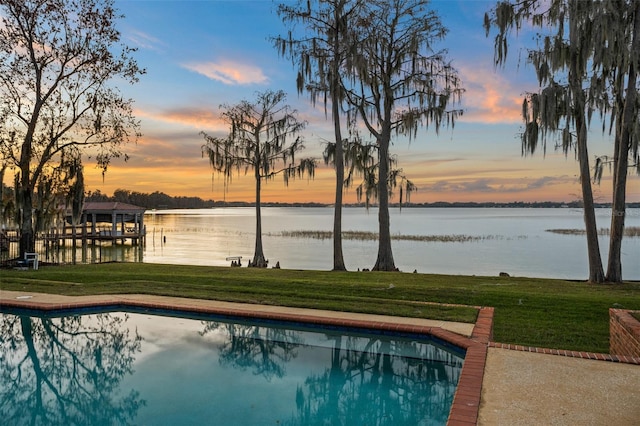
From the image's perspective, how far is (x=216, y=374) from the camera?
19.3ft

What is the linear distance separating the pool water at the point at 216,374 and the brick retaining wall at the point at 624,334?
1.87m

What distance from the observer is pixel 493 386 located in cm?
425

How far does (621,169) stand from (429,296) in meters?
7.68

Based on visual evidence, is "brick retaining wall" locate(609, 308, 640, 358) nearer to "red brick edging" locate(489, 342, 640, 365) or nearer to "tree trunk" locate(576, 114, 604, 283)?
"red brick edging" locate(489, 342, 640, 365)

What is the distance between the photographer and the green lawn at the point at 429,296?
6.88 metres

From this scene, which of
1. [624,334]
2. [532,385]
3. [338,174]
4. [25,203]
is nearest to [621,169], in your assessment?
[338,174]

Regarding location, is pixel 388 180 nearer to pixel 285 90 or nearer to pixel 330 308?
pixel 285 90

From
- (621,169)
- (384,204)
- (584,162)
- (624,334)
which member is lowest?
(624,334)

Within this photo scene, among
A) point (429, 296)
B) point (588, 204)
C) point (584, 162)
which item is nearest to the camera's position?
point (429, 296)

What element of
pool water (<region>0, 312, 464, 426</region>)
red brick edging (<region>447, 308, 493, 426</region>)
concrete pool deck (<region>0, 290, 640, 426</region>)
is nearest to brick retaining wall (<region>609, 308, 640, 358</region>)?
concrete pool deck (<region>0, 290, 640, 426</region>)

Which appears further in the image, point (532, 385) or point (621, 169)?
point (621, 169)

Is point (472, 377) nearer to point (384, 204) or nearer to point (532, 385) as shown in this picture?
point (532, 385)

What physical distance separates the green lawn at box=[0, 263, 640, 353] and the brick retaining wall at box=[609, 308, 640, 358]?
0.38 m

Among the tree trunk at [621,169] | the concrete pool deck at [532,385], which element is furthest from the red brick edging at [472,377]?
the tree trunk at [621,169]
